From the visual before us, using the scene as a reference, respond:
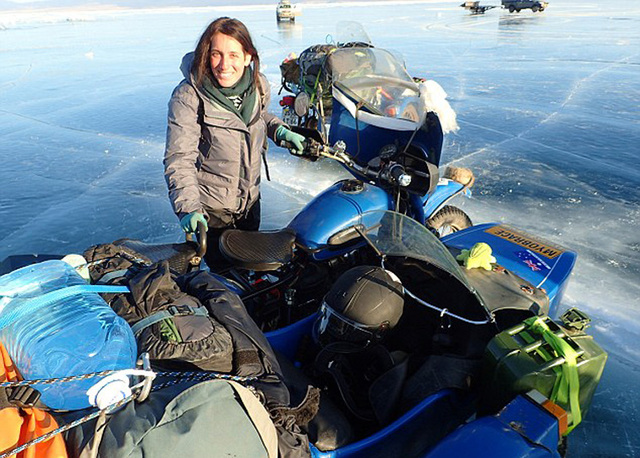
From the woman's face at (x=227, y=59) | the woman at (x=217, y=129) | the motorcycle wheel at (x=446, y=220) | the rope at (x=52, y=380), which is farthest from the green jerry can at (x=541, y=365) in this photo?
the motorcycle wheel at (x=446, y=220)

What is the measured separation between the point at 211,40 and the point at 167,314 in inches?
56.8

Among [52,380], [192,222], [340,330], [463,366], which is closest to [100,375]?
[52,380]

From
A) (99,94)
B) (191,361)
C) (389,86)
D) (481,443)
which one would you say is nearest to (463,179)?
(389,86)

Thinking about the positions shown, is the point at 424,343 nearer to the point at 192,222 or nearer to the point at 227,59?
the point at 192,222

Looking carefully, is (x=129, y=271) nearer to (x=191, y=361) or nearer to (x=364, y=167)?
→ (x=191, y=361)

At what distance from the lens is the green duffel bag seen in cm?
93

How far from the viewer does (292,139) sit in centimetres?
280

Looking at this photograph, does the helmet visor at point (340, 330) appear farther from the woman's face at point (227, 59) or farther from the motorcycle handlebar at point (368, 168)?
the woman's face at point (227, 59)

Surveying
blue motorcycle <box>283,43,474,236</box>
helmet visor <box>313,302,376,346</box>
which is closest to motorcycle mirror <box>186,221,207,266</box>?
helmet visor <box>313,302,376,346</box>

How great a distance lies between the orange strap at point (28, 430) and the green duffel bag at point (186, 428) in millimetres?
44

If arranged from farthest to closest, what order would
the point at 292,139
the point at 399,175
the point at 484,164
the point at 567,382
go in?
the point at 484,164
the point at 292,139
the point at 399,175
the point at 567,382

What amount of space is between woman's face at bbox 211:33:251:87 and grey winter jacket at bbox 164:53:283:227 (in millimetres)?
125

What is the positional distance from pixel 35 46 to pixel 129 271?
19053 mm

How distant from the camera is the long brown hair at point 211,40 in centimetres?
219
